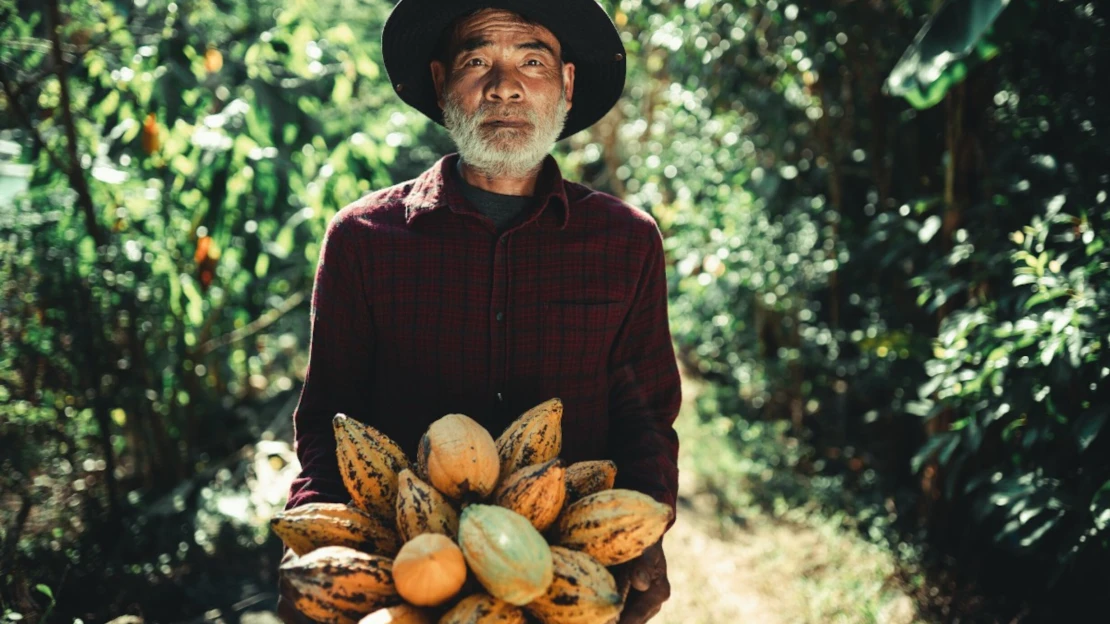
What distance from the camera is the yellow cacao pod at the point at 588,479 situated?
1.36 metres

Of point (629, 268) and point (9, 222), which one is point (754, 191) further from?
point (9, 222)

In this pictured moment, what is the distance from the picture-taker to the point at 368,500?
4.24ft

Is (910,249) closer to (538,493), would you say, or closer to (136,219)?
(538,493)

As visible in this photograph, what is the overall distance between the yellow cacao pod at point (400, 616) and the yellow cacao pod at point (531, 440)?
0.97 ft

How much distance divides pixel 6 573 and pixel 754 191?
3743 mm

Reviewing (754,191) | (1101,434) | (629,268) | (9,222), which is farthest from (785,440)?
(9,222)

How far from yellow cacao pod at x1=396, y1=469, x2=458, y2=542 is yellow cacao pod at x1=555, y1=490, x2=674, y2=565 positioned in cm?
21

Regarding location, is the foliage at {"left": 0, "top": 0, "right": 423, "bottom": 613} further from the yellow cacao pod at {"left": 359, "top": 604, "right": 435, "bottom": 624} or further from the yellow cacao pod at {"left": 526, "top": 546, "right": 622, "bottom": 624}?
the yellow cacao pod at {"left": 526, "top": 546, "right": 622, "bottom": 624}

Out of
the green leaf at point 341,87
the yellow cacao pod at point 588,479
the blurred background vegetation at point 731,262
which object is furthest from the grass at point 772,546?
the green leaf at point 341,87

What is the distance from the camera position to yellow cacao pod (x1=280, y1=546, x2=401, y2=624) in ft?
3.55

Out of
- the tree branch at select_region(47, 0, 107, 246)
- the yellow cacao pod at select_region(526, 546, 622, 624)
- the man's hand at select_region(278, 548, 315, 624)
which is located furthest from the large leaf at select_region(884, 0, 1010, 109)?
the tree branch at select_region(47, 0, 107, 246)

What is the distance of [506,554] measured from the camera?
3.42ft

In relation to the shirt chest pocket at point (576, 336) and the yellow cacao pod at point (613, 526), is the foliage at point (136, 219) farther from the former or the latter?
the yellow cacao pod at point (613, 526)

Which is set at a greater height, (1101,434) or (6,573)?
(1101,434)
